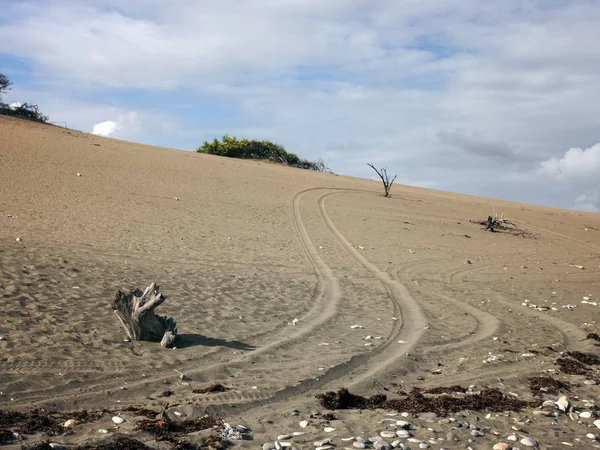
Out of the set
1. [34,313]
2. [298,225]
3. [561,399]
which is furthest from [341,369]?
[298,225]

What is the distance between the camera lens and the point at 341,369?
7730mm

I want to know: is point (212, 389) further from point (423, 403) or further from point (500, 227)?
point (500, 227)

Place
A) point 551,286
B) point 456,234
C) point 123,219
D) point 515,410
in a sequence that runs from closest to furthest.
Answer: point 515,410 → point 551,286 → point 123,219 → point 456,234

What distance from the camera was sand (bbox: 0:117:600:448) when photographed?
271 inches

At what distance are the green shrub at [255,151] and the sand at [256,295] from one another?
21205mm

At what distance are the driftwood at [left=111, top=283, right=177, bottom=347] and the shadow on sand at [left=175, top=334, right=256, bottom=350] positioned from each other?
221 millimetres

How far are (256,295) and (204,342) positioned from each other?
2988 mm

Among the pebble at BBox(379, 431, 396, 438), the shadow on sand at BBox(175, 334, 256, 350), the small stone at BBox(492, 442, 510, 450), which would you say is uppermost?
the small stone at BBox(492, 442, 510, 450)

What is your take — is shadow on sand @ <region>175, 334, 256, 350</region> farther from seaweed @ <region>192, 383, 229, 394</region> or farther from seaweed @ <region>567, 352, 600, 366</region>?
seaweed @ <region>567, 352, 600, 366</region>

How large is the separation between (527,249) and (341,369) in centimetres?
1583

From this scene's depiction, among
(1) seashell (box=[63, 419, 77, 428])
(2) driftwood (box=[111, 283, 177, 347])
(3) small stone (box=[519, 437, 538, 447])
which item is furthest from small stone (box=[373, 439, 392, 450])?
(2) driftwood (box=[111, 283, 177, 347])

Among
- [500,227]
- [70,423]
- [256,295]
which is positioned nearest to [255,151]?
[500,227]

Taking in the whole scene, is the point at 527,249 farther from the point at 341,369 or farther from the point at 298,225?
the point at 341,369

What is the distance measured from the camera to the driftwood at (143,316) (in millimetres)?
7980
